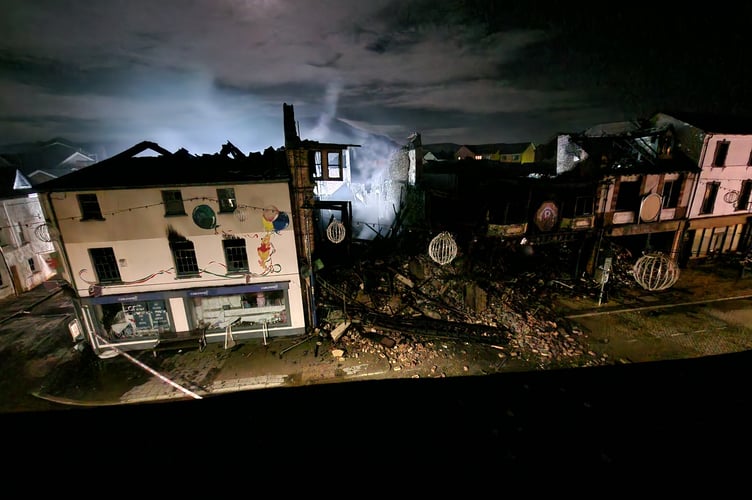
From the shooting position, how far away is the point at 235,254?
15555mm

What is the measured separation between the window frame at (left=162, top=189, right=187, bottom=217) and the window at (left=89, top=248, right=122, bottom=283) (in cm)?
380

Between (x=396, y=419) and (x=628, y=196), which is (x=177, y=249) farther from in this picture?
(x=628, y=196)

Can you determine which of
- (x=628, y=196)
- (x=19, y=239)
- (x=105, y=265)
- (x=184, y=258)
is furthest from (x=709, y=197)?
(x=19, y=239)

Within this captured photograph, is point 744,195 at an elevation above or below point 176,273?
above

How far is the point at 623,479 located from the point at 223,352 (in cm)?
1651

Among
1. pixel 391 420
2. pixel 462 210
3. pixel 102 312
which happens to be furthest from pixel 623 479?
pixel 102 312

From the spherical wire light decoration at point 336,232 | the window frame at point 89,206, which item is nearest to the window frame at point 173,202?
the window frame at point 89,206

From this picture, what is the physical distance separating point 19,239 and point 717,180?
56.3 meters

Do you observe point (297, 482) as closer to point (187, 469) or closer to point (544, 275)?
point (187, 469)

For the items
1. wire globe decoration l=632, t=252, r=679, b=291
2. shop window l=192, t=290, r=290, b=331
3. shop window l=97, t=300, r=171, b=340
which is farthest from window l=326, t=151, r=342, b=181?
wire globe decoration l=632, t=252, r=679, b=291

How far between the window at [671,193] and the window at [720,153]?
3307 mm

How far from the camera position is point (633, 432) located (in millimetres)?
8016

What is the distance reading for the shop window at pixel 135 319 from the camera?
15.9 metres

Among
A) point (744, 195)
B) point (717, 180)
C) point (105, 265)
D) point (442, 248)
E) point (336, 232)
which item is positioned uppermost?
point (717, 180)
